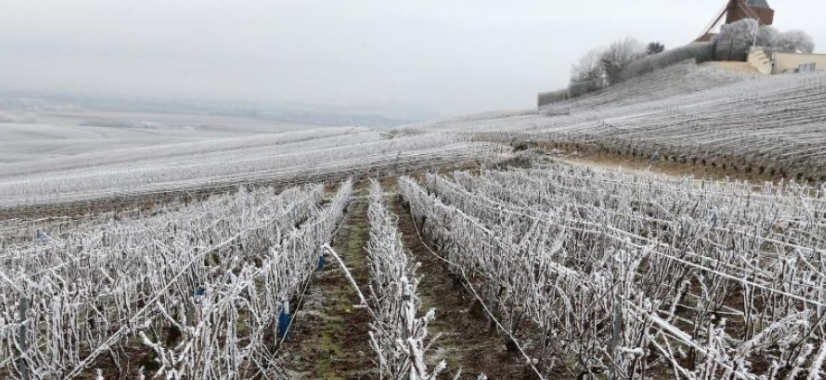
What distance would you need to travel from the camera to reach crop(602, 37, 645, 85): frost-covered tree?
76812mm

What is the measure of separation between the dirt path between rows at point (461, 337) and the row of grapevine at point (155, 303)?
5.65 ft

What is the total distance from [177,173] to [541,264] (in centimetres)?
3284

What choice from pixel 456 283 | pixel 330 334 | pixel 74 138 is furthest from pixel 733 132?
pixel 74 138

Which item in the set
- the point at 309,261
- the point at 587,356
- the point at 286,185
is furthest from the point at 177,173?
the point at 587,356

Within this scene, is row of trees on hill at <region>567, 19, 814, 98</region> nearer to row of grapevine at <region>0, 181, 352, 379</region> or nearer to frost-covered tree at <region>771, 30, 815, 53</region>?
frost-covered tree at <region>771, 30, 815, 53</region>

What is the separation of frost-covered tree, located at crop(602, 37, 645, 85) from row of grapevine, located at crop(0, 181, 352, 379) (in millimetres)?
71974

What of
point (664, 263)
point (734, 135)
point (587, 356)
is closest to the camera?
point (587, 356)

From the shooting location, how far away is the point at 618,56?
78.0m

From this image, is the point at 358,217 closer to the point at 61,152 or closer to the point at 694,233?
the point at 694,233

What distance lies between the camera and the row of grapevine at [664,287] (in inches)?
148

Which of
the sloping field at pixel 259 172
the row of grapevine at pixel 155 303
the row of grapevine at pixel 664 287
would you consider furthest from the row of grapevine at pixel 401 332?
the sloping field at pixel 259 172

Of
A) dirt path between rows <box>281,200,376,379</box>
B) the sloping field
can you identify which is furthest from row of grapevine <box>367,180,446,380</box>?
the sloping field

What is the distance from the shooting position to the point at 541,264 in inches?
210

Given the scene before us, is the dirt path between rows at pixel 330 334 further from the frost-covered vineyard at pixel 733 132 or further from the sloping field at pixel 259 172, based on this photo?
the sloping field at pixel 259 172
